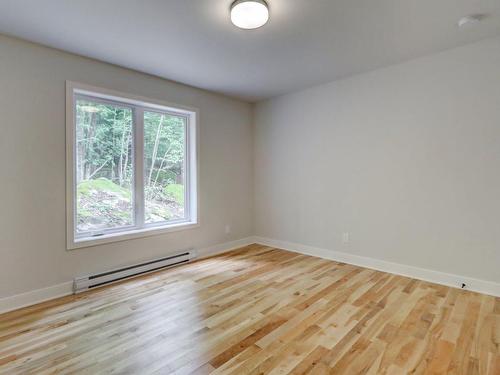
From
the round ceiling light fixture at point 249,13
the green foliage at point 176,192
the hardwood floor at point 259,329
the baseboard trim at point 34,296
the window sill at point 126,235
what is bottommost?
the hardwood floor at point 259,329

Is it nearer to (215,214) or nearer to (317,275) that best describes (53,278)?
(215,214)

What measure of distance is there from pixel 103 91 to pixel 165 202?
1.60 m

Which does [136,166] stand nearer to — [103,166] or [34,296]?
[103,166]

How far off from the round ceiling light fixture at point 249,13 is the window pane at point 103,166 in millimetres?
1972

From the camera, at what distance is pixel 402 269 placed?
333 cm

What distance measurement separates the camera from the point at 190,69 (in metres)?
3.35

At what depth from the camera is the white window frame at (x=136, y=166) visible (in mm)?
2898

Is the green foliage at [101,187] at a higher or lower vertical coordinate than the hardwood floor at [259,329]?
higher

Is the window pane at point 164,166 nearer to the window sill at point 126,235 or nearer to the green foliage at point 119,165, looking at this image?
the green foliage at point 119,165

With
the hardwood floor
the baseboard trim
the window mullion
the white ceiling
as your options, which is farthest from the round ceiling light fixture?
the baseboard trim

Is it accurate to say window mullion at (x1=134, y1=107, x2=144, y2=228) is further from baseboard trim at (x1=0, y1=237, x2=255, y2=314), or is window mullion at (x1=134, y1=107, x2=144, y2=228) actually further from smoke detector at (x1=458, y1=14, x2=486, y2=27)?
smoke detector at (x1=458, y1=14, x2=486, y2=27)

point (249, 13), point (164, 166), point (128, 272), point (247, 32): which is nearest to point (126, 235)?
point (128, 272)

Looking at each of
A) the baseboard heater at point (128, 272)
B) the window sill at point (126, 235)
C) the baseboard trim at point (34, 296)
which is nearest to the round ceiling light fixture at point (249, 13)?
the window sill at point (126, 235)

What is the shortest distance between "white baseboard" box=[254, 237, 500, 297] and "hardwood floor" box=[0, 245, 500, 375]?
0.12m
